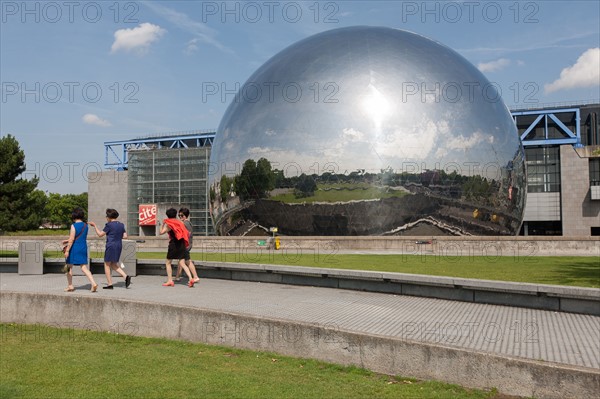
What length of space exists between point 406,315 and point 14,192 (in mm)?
29037

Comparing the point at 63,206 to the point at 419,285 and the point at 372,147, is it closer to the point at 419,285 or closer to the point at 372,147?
the point at 372,147

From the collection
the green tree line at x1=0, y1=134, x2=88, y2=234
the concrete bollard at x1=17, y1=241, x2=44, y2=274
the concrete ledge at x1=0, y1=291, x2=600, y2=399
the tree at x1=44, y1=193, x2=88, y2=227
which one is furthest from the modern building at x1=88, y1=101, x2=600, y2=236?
the tree at x1=44, y1=193, x2=88, y2=227

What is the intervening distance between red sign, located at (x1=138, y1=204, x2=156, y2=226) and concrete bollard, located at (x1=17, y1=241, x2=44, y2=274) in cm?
4349

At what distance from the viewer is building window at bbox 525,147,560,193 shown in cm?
5447

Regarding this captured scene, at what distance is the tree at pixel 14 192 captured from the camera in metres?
30.4

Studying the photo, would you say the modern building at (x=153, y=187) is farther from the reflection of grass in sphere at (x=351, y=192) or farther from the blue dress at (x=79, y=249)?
the blue dress at (x=79, y=249)

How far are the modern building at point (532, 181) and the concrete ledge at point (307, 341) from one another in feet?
135

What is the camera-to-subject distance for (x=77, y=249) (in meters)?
10.2


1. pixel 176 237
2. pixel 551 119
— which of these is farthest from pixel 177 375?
pixel 551 119

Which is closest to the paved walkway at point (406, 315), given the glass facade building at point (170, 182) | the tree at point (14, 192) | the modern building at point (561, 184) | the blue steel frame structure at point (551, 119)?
the tree at point (14, 192)

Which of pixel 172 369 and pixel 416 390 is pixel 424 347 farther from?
pixel 172 369

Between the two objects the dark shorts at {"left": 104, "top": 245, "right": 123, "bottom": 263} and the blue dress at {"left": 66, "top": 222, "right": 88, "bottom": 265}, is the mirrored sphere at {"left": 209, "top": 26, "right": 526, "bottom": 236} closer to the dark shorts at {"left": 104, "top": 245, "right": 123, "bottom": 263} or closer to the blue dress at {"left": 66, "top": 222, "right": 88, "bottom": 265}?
the dark shorts at {"left": 104, "top": 245, "right": 123, "bottom": 263}

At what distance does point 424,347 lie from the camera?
577cm

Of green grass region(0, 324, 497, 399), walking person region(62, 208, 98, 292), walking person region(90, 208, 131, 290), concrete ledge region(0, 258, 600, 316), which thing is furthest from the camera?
walking person region(90, 208, 131, 290)
